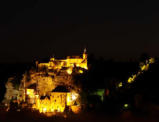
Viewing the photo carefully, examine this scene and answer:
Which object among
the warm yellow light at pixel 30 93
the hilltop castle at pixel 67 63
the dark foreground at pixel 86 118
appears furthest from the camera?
the hilltop castle at pixel 67 63

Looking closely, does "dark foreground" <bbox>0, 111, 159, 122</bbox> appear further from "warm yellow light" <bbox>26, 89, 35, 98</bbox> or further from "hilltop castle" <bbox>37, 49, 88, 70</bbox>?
"hilltop castle" <bbox>37, 49, 88, 70</bbox>

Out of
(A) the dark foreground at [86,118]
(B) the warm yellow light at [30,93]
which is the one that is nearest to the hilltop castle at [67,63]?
(B) the warm yellow light at [30,93]

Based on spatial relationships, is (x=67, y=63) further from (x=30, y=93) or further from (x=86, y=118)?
(x=86, y=118)

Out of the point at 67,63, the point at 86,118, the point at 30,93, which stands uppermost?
the point at 67,63

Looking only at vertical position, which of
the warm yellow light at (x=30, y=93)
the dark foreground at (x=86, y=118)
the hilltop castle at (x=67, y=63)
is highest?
the hilltop castle at (x=67, y=63)

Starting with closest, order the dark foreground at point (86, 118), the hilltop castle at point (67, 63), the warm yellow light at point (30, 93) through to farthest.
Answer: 1. the dark foreground at point (86, 118)
2. the warm yellow light at point (30, 93)
3. the hilltop castle at point (67, 63)

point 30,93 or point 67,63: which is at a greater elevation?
point 67,63

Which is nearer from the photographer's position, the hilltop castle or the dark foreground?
the dark foreground

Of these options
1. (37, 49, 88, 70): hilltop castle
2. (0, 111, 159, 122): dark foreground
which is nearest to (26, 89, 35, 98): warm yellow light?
(0, 111, 159, 122): dark foreground

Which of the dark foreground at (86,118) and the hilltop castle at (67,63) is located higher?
the hilltop castle at (67,63)

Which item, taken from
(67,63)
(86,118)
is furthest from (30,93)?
(86,118)

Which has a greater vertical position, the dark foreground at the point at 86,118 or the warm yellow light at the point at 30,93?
the warm yellow light at the point at 30,93

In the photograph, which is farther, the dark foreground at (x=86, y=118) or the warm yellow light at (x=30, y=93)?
the warm yellow light at (x=30, y=93)

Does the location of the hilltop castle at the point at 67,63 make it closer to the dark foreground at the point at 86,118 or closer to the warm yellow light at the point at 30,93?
the warm yellow light at the point at 30,93
